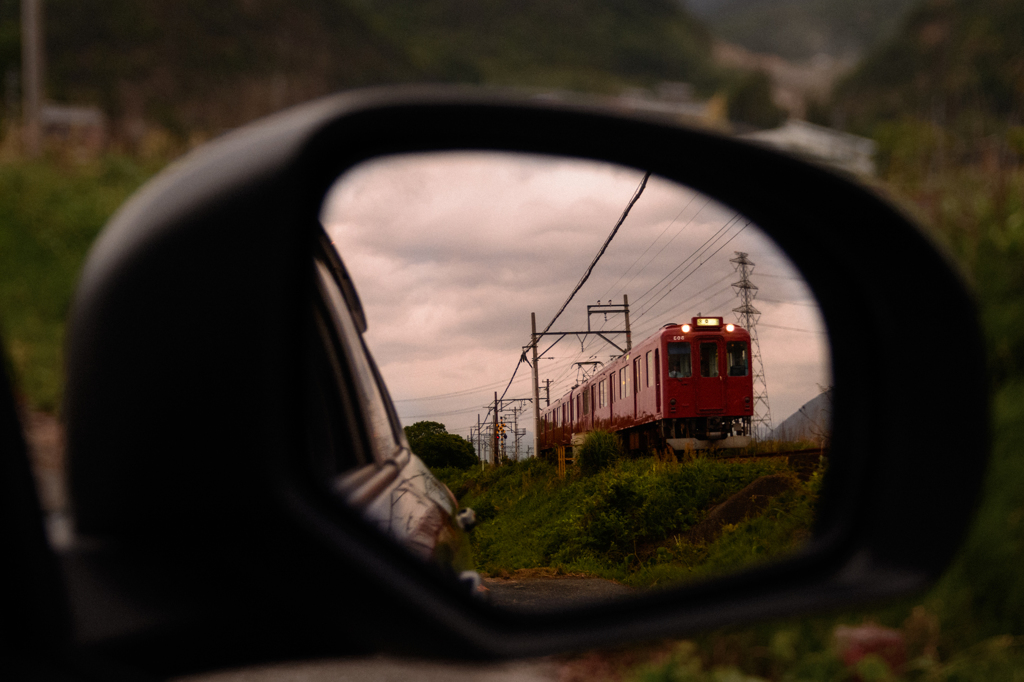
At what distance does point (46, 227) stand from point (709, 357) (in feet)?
33.6

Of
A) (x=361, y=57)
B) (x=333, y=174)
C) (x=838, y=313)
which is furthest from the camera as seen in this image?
(x=361, y=57)

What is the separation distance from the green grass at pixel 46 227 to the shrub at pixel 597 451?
4.14m

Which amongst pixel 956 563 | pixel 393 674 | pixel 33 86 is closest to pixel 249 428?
pixel 393 674

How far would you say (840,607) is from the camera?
60.5 inches

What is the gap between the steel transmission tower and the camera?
1.53 meters

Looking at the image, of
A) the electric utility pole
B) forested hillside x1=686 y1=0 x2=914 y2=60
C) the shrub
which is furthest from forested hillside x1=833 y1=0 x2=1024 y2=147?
forested hillside x1=686 y1=0 x2=914 y2=60

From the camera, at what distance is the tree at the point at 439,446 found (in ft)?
4.23

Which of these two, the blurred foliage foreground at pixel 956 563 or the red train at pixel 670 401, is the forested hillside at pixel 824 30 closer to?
the blurred foliage foreground at pixel 956 563

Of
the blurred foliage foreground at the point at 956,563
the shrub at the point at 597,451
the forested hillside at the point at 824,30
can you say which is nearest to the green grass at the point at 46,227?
the blurred foliage foreground at the point at 956,563

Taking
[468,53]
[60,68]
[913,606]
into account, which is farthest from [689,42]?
[913,606]

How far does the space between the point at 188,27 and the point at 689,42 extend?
254 ft

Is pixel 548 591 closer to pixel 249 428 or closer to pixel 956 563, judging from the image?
pixel 249 428

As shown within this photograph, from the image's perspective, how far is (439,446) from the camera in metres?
1.30

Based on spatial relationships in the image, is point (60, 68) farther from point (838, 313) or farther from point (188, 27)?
point (838, 313)
